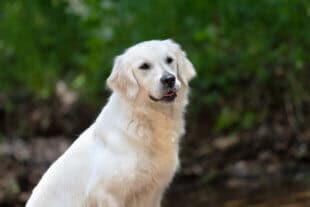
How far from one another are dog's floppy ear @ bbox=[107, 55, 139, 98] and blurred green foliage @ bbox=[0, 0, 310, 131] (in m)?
4.24

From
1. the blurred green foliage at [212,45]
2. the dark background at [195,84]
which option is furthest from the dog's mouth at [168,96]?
the blurred green foliage at [212,45]

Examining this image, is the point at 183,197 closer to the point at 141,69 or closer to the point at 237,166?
the point at 237,166

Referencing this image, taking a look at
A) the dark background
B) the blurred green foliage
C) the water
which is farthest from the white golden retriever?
the blurred green foliage

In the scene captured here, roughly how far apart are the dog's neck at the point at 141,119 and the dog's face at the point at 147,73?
8cm

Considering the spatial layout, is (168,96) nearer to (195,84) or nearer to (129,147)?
(129,147)

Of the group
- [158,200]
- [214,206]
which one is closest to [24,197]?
[214,206]

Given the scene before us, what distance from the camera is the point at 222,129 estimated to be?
9945 mm

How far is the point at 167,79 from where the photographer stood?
503cm

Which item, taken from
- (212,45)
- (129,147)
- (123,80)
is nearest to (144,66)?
(123,80)

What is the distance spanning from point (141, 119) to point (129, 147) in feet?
0.76

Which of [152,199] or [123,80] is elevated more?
[123,80]

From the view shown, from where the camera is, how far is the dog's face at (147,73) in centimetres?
510

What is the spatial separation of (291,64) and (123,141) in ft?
15.6

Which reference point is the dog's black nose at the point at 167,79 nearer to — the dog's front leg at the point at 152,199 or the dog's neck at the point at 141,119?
the dog's neck at the point at 141,119
